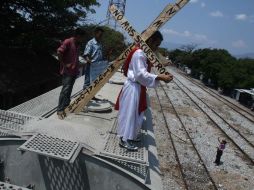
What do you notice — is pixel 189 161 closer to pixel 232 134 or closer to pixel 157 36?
pixel 232 134

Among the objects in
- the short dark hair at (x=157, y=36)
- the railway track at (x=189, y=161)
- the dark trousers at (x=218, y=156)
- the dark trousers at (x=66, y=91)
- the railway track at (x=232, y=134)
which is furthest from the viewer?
the railway track at (x=232, y=134)

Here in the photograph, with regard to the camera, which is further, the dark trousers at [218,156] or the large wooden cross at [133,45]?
the dark trousers at [218,156]

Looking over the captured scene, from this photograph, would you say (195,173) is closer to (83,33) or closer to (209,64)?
(83,33)

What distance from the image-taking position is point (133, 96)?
5207mm

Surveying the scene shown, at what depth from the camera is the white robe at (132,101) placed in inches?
199

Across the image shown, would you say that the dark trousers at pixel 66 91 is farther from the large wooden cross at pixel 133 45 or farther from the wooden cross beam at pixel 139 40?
the wooden cross beam at pixel 139 40

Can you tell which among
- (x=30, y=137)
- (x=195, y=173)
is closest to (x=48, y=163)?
(x=30, y=137)

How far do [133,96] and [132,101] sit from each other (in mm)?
73

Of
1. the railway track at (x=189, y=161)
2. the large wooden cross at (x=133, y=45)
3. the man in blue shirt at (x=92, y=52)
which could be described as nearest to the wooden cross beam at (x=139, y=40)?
the large wooden cross at (x=133, y=45)

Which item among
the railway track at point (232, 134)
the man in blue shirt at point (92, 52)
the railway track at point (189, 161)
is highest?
the man in blue shirt at point (92, 52)

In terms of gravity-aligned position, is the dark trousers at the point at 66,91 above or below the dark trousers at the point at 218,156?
above

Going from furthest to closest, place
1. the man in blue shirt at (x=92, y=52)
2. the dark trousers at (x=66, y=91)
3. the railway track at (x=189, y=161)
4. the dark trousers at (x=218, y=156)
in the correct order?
the dark trousers at (x=218, y=156) → the railway track at (x=189, y=161) → the man in blue shirt at (x=92, y=52) → the dark trousers at (x=66, y=91)

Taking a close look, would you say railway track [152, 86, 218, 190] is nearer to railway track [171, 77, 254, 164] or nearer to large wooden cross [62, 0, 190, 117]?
railway track [171, 77, 254, 164]

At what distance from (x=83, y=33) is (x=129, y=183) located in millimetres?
3046
